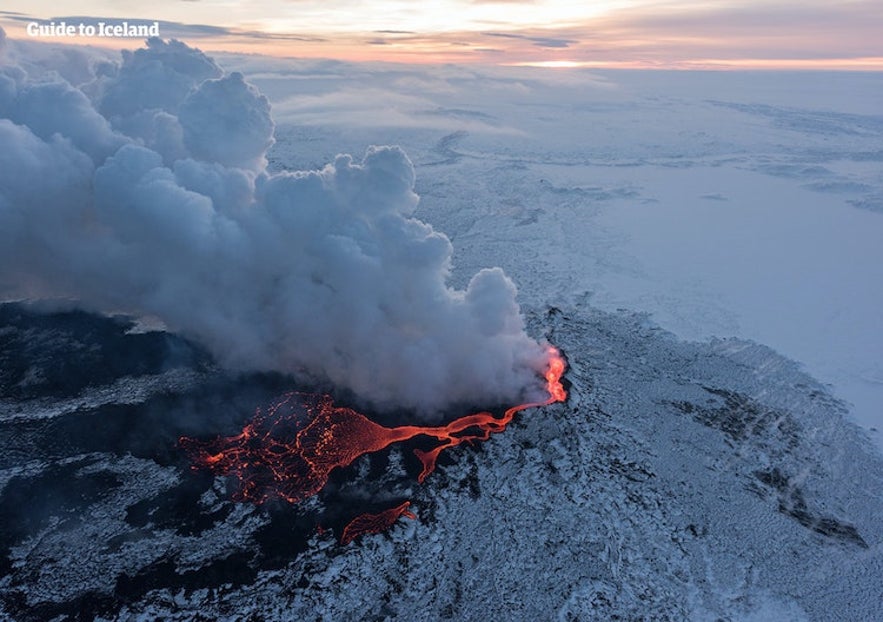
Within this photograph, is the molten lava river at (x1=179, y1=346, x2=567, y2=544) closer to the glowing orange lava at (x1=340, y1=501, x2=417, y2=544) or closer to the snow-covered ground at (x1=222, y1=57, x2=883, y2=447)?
the glowing orange lava at (x1=340, y1=501, x2=417, y2=544)

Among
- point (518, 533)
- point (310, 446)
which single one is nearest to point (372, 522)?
point (310, 446)

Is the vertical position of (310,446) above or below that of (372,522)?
above

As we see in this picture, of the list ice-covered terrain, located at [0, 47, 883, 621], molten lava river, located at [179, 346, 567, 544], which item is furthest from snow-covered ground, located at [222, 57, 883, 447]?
molten lava river, located at [179, 346, 567, 544]

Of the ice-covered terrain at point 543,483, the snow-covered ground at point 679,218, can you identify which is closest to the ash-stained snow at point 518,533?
the ice-covered terrain at point 543,483

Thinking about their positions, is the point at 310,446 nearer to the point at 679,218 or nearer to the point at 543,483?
the point at 543,483

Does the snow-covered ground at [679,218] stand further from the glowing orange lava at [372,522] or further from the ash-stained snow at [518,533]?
the glowing orange lava at [372,522]

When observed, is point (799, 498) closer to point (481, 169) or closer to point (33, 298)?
point (33, 298)
